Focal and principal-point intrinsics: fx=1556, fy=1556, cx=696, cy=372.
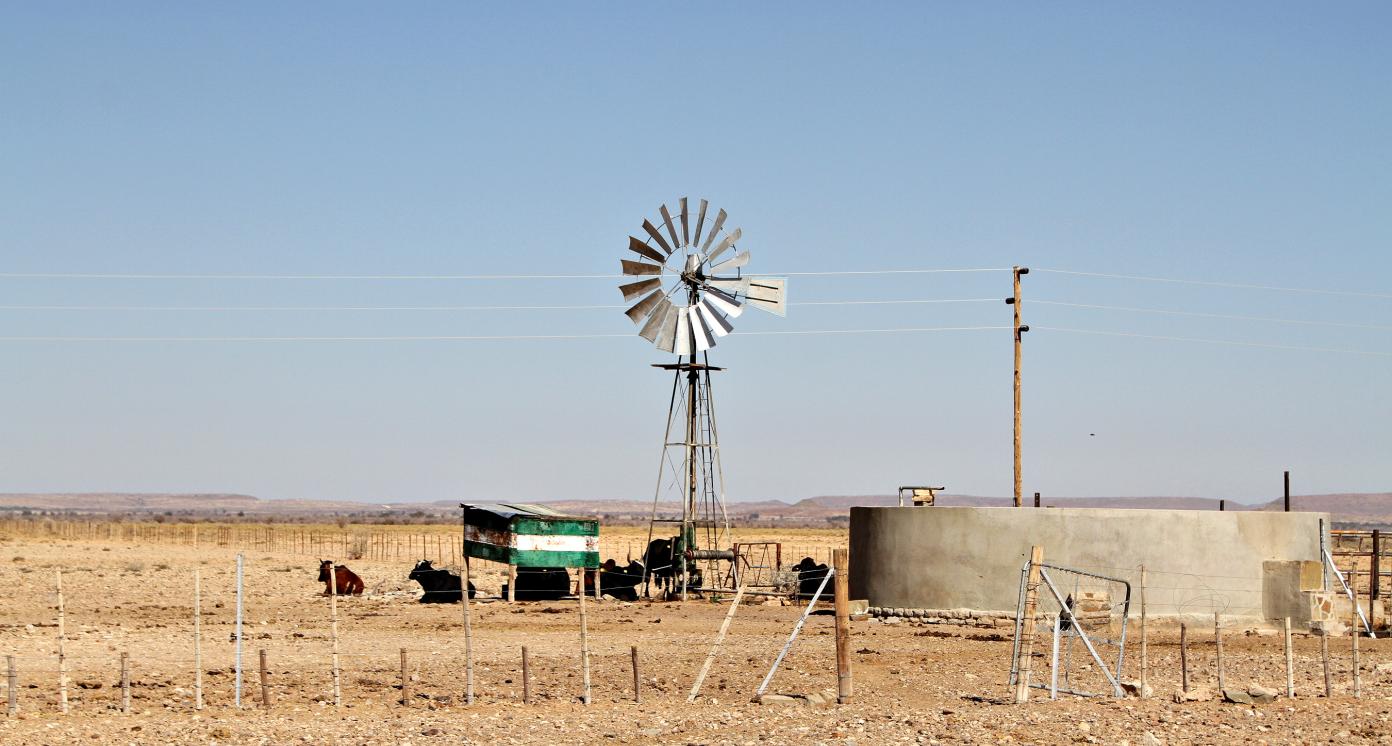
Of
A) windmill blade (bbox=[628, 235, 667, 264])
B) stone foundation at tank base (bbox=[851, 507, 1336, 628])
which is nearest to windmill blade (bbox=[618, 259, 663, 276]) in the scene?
windmill blade (bbox=[628, 235, 667, 264])

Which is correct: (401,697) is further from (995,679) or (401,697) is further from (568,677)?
(995,679)

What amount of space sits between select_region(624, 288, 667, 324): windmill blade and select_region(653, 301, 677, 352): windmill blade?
0.74 ft

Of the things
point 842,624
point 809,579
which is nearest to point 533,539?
point 809,579

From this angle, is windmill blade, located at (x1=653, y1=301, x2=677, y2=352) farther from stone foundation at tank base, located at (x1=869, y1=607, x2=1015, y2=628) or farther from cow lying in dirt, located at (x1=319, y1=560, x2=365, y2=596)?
stone foundation at tank base, located at (x1=869, y1=607, x2=1015, y2=628)

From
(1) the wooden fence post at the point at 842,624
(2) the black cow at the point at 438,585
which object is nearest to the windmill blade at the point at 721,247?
(2) the black cow at the point at 438,585

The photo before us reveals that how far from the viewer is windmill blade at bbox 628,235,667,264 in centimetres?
3931

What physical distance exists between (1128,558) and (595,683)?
39.0ft

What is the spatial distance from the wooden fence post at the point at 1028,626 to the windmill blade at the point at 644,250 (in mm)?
21519

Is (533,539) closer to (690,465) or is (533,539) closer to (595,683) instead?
(690,465)

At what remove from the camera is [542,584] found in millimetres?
37781

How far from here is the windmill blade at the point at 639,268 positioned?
3928 cm

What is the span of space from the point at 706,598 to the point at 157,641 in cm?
1512

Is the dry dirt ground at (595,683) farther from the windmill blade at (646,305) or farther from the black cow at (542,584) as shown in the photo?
the windmill blade at (646,305)

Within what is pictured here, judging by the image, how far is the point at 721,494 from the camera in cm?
3850
